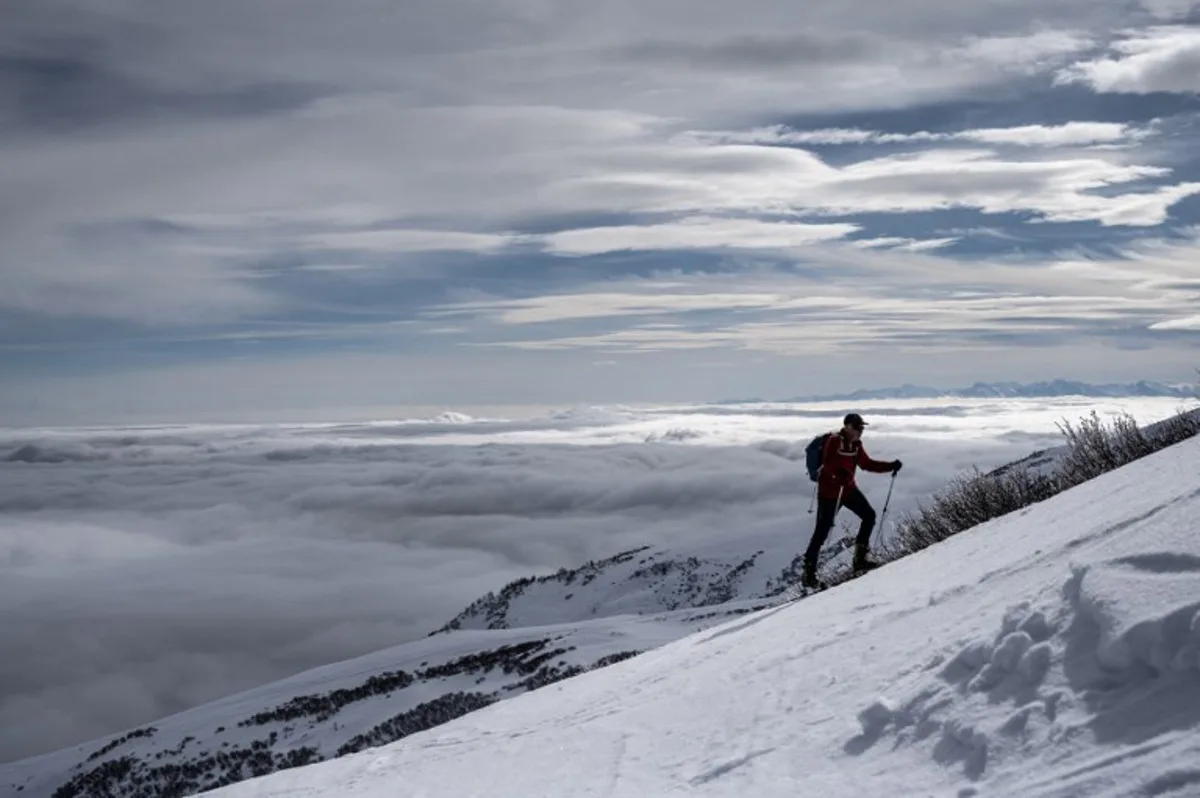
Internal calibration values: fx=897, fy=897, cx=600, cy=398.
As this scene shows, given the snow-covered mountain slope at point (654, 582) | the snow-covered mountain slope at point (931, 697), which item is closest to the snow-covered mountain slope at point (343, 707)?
the snow-covered mountain slope at point (931, 697)

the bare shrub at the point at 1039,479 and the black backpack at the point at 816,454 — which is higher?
the black backpack at the point at 816,454

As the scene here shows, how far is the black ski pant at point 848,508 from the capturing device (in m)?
10.9

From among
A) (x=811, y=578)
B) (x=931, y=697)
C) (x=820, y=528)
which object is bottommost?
(x=811, y=578)

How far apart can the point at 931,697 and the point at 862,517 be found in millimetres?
7011

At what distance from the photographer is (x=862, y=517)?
36.0 ft

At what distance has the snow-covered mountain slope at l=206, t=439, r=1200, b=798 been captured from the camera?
332 cm

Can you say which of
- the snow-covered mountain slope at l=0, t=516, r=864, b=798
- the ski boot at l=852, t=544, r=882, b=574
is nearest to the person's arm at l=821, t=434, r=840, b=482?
the ski boot at l=852, t=544, r=882, b=574

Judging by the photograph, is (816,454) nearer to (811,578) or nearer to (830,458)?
(830,458)

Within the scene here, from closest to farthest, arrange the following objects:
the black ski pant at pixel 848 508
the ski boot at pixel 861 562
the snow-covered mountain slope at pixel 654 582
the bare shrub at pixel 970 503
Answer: the black ski pant at pixel 848 508
the ski boot at pixel 861 562
the bare shrub at pixel 970 503
the snow-covered mountain slope at pixel 654 582

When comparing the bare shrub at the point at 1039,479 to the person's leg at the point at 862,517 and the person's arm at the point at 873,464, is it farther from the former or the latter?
the person's arm at the point at 873,464

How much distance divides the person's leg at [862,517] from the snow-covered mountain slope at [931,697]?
261 centimetres

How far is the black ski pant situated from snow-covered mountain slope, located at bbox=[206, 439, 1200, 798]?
101 inches

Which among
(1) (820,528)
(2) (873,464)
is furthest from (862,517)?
(2) (873,464)

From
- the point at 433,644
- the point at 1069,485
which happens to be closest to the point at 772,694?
the point at 1069,485
